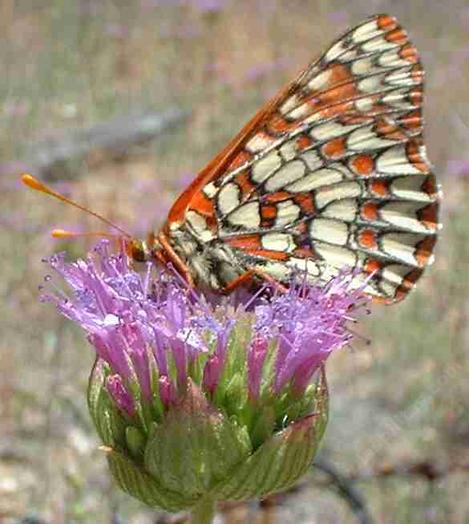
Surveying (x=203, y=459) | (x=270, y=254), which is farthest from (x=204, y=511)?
(x=270, y=254)

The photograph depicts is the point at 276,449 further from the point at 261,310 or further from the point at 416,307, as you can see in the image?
the point at 416,307

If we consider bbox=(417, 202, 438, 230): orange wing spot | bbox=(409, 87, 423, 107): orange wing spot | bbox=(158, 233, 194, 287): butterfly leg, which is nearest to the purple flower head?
bbox=(158, 233, 194, 287): butterfly leg

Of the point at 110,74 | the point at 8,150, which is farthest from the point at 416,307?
the point at 110,74

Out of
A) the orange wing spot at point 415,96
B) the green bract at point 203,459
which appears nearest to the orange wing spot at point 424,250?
the orange wing spot at point 415,96

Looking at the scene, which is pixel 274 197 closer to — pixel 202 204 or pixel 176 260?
pixel 202 204

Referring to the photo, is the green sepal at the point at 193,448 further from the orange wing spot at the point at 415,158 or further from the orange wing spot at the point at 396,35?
the orange wing spot at the point at 396,35

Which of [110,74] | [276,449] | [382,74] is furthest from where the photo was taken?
[110,74]
